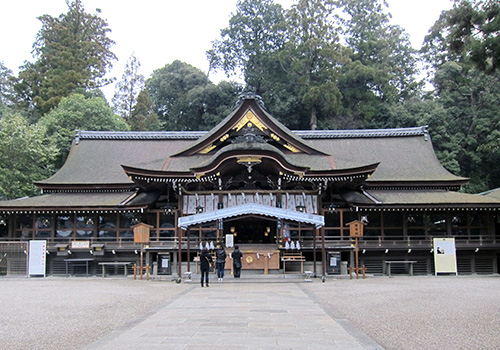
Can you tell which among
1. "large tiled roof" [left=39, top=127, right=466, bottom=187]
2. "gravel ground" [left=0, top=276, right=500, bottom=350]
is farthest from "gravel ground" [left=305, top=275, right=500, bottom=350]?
"large tiled roof" [left=39, top=127, right=466, bottom=187]

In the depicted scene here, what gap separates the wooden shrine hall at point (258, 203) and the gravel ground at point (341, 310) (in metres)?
5.08

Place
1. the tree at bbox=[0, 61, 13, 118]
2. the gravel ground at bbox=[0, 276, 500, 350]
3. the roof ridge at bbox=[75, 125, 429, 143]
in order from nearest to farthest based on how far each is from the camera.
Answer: the gravel ground at bbox=[0, 276, 500, 350] → the roof ridge at bbox=[75, 125, 429, 143] → the tree at bbox=[0, 61, 13, 118]

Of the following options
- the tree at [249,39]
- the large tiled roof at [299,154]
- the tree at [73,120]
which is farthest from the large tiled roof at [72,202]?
the tree at [249,39]

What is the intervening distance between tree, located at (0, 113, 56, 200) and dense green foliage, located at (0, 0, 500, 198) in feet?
0.31

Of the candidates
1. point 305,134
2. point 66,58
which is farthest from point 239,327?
point 66,58

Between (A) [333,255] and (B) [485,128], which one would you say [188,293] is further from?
(B) [485,128]

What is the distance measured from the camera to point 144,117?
2125 inches

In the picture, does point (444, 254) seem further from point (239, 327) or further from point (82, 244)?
point (82, 244)

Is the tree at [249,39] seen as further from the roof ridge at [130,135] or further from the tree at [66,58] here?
the roof ridge at [130,135]

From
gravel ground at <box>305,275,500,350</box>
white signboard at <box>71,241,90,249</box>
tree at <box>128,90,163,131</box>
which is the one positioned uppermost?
tree at <box>128,90,163,131</box>

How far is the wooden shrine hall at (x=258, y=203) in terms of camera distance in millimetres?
22641

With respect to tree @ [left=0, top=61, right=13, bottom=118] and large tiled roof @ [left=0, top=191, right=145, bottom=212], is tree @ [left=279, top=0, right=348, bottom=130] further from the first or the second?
tree @ [left=0, top=61, right=13, bottom=118]

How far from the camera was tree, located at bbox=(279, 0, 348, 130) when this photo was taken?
4812cm

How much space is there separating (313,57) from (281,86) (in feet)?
15.6
